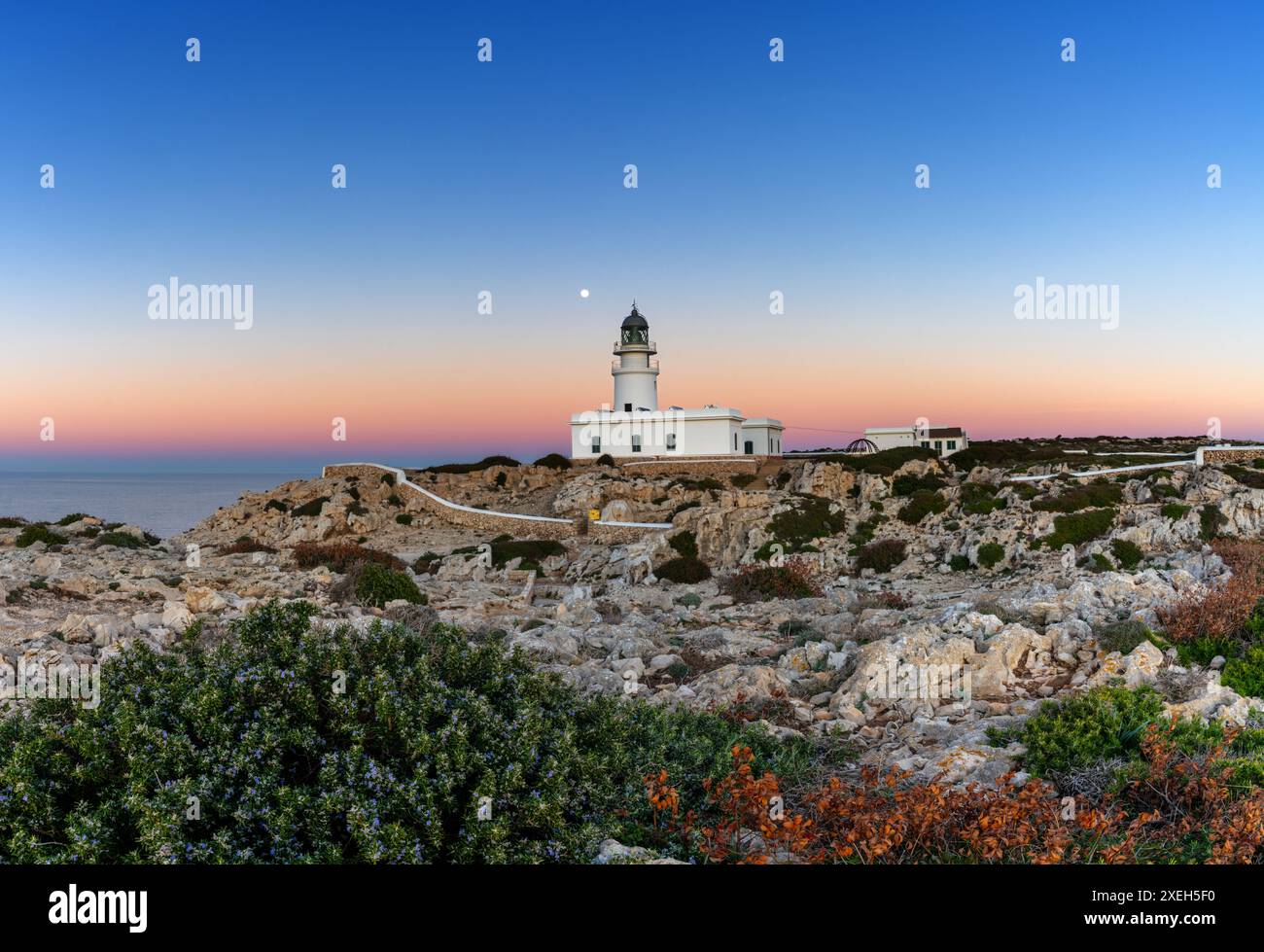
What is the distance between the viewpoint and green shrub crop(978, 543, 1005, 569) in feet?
78.5

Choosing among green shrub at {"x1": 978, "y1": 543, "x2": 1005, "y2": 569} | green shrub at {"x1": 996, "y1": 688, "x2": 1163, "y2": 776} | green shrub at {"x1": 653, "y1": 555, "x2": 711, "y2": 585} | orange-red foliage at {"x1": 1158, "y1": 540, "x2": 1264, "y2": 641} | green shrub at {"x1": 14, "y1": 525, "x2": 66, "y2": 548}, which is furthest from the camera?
green shrub at {"x1": 14, "y1": 525, "x2": 66, "y2": 548}

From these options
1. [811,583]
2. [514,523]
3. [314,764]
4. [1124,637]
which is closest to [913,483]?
[811,583]

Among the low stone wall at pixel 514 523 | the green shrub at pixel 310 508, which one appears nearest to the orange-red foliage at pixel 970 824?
the low stone wall at pixel 514 523

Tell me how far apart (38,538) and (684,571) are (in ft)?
75.4

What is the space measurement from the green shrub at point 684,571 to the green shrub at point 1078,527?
1038cm

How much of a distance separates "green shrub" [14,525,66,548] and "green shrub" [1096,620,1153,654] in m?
31.5

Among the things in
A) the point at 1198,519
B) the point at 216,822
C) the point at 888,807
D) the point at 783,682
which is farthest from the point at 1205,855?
the point at 1198,519

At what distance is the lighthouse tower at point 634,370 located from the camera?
2295 inches

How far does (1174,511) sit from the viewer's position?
81.5 ft

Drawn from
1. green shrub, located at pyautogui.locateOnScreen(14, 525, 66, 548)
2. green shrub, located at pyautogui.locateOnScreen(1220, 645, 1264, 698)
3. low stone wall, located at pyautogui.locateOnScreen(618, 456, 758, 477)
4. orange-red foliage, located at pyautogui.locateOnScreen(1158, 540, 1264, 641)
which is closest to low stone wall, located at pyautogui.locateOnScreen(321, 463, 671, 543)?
low stone wall, located at pyautogui.locateOnScreen(618, 456, 758, 477)

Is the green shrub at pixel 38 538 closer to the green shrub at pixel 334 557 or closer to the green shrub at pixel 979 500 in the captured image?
the green shrub at pixel 334 557

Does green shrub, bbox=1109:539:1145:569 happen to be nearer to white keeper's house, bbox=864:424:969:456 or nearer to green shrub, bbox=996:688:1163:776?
green shrub, bbox=996:688:1163:776

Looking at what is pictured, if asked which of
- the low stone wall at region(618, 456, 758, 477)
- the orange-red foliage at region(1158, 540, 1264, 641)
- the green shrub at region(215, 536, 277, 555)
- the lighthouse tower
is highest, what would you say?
the lighthouse tower
